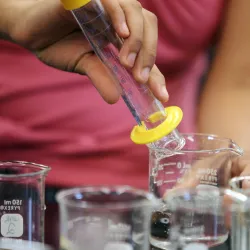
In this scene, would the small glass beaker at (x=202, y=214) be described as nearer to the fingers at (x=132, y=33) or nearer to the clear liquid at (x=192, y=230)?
the clear liquid at (x=192, y=230)

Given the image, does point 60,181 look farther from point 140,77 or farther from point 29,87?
point 140,77

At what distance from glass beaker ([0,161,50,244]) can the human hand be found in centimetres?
18

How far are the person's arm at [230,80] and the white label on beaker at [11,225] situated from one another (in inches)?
22.0

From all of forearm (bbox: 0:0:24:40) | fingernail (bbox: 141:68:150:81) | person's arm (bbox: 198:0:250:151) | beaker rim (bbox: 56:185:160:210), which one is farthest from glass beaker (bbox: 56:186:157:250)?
person's arm (bbox: 198:0:250:151)

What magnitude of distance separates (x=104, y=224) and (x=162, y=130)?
21 centimetres

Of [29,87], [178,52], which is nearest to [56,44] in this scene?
[29,87]

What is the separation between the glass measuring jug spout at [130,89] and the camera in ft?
2.59

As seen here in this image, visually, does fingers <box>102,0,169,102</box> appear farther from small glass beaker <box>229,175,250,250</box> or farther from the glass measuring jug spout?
small glass beaker <box>229,175,250,250</box>

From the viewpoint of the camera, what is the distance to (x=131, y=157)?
119 cm

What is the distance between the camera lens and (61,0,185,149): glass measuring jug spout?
791 mm

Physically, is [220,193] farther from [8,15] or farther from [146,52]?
[8,15]

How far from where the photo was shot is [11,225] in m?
0.77

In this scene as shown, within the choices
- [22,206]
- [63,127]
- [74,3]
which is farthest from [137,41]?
[63,127]

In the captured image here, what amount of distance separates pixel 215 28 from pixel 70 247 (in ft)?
2.79
